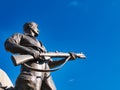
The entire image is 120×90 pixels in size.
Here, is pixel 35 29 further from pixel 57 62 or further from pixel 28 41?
pixel 57 62

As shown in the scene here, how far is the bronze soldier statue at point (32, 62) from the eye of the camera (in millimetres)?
10422

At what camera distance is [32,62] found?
423 inches

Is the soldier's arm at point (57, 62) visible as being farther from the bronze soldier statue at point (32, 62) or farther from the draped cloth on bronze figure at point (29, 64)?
the draped cloth on bronze figure at point (29, 64)

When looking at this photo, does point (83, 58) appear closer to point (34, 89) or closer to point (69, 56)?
point (69, 56)

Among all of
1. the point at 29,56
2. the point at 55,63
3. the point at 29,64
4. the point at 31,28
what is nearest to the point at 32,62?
the point at 29,64

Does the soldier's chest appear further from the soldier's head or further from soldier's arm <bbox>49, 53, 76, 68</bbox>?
soldier's arm <bbox>49, 53, 76, 68</bbox>

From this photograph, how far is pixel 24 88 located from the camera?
407 inches

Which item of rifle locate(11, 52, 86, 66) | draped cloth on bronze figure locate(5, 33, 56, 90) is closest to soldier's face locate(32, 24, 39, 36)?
draped cloth on bronze figure locate(5, 33, 56, 90)

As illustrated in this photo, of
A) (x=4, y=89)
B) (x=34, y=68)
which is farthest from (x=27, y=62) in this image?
(x=4, y=89)

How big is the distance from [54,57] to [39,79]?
90 centimetres

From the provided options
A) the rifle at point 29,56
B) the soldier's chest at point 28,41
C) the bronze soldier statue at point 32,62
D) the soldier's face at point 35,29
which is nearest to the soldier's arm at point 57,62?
the bronze soldier statue at point 32,62

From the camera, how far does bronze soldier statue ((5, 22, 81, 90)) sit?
10.4 m

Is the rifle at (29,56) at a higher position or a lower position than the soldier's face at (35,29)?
lower

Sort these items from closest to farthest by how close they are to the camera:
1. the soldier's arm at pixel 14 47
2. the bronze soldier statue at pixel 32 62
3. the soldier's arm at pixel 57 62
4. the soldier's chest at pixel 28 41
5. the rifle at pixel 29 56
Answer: the rifle at pixel 29 56 < the bronze soldier statue at pixel 32 62 < the soldier's arm at pixel 14 47 < the soldier's chest at pixel 28 41 < the soldier's arm at pixel 57 62
